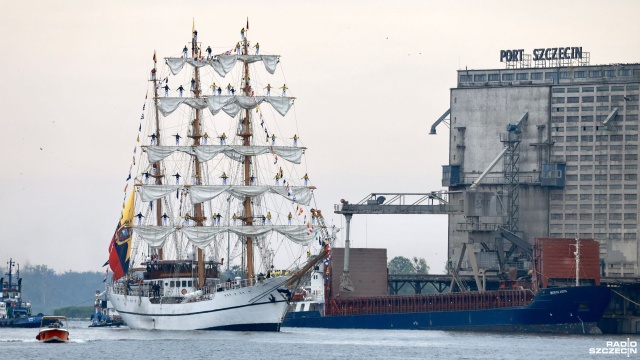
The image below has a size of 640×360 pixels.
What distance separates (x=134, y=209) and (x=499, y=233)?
50.1m

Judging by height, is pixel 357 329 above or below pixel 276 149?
below

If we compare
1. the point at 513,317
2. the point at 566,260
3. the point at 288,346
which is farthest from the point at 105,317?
the point at 288,346

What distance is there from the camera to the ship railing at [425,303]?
176875mm

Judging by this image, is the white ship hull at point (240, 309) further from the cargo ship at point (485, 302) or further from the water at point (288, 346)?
the cargo ship at point (485, 302)

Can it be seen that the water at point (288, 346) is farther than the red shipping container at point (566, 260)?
No

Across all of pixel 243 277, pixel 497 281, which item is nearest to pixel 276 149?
pixel 243 277

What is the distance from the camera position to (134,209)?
543 ft

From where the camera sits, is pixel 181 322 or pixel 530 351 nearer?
pixel 530 351

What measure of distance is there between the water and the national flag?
868 cm

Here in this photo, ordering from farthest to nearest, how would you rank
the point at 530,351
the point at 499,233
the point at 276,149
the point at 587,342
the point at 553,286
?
the point at 499,233
the point at 553,286
the point at 276,149
the point at 587,342
the point at 530,351

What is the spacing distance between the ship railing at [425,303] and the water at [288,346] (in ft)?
56.9

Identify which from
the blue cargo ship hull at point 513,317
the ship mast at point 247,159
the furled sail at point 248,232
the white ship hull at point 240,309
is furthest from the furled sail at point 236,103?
the blue cargo ship hull at point 513,317

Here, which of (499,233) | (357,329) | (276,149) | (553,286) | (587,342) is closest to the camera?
(587,342)

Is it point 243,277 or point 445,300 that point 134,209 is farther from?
point 445,300
